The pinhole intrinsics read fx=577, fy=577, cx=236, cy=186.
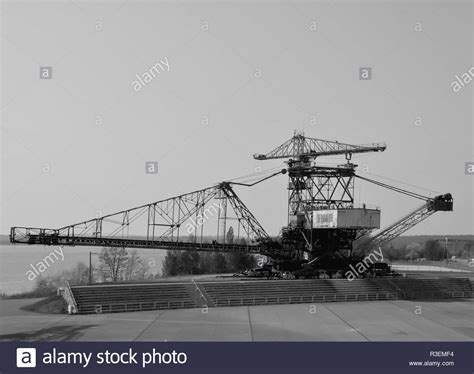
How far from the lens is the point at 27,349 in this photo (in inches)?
1001

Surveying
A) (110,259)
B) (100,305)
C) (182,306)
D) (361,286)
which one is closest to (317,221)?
(361,286)

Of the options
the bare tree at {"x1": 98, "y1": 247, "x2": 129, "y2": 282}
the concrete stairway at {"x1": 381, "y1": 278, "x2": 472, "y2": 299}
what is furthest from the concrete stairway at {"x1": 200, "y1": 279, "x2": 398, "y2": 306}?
the bare tree at {"x1": 98, "y1": 247, "x2": 129, "y2": 282}

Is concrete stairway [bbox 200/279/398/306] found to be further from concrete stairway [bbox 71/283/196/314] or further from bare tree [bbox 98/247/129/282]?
bare tree [bbox 98/247/129/282]

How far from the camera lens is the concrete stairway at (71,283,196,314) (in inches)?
1813

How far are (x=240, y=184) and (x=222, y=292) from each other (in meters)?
25.6

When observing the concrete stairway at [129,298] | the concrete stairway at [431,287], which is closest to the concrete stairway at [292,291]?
the concrete stairway at [431,287]

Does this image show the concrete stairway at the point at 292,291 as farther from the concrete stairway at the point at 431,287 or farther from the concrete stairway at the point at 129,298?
the concrete stairway at the point at 129,298

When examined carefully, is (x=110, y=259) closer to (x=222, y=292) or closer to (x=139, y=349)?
(x=222, y=292)

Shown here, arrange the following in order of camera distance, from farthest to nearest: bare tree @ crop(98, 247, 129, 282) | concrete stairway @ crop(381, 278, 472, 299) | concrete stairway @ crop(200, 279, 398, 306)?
bare tree @ crop(98, 247, 129, 282), concrete stairway @ crop(381, 278, 472, 299), concrete stairway @ crop(200, 279, 398, 306)

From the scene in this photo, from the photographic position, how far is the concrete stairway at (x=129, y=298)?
46062 mm

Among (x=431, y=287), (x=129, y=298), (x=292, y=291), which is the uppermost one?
(x=129, y=298)

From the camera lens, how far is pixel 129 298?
4816 centimetres

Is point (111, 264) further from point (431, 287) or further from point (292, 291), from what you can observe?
point (431, 287)

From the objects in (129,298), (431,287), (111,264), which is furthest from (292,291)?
(111,264)
